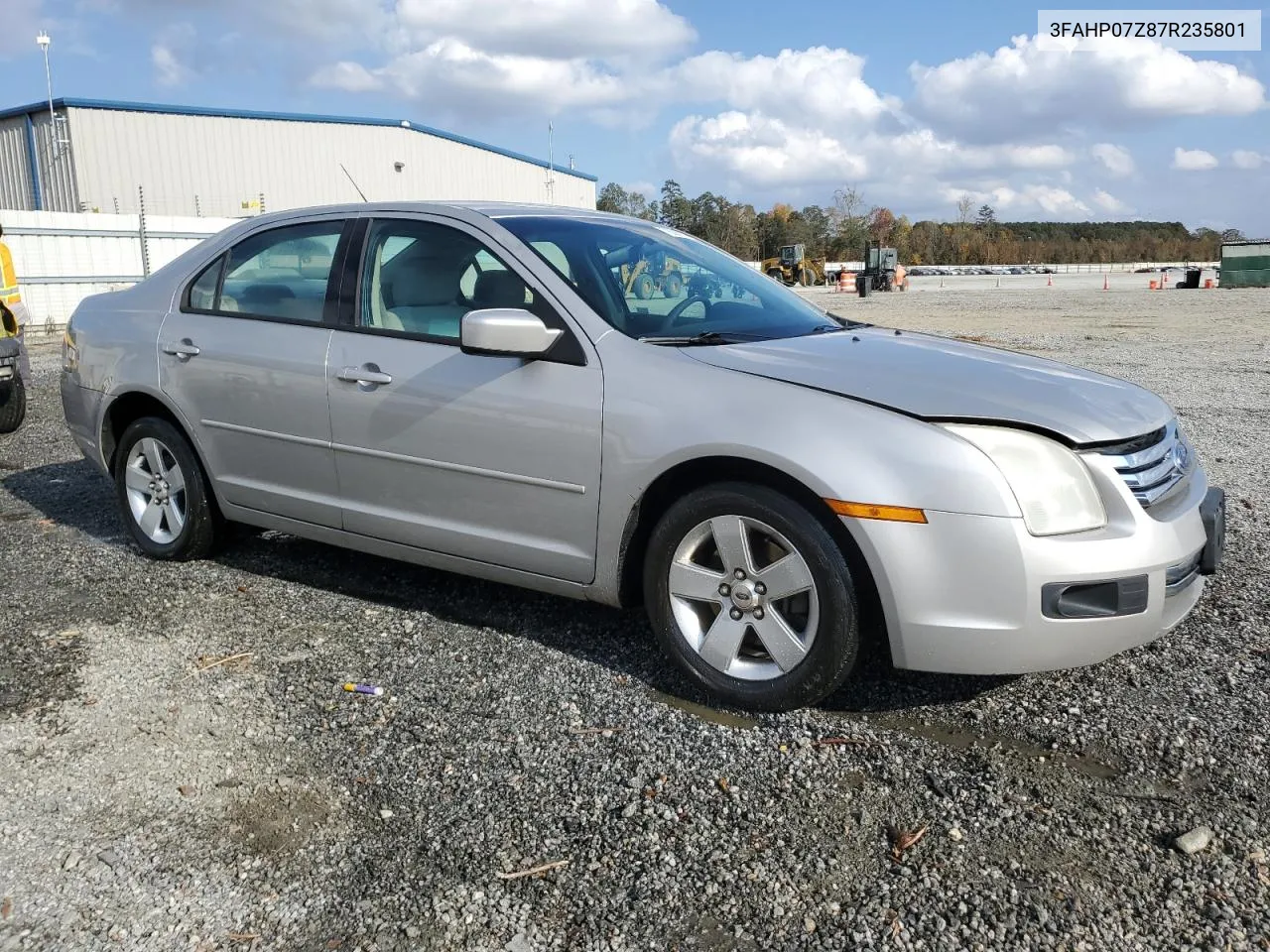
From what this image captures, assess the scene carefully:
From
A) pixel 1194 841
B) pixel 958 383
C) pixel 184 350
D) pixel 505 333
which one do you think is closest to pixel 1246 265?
pixel 958 383

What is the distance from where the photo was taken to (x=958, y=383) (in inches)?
131

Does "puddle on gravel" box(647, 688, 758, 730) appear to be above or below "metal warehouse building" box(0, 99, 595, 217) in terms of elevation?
below

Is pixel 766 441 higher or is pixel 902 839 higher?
pixel 766 441

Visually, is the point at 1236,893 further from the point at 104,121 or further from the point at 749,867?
the point at 104,121

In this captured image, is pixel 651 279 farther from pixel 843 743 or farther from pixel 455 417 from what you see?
pixel 843 743

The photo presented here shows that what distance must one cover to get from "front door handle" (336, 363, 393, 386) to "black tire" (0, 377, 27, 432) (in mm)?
6179

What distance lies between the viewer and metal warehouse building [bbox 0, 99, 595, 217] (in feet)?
121

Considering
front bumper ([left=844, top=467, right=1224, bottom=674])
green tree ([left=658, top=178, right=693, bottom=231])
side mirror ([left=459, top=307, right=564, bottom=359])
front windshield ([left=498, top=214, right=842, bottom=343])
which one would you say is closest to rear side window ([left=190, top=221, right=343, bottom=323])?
front windshield ([left=498, top=214, right=842, bottom=343])

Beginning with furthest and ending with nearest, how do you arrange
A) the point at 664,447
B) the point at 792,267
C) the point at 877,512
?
the point at 792,267 → the point at 664,447 → the point at 877,512

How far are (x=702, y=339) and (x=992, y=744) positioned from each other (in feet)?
5.38

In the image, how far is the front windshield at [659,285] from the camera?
389cm

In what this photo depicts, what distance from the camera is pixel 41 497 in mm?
6676

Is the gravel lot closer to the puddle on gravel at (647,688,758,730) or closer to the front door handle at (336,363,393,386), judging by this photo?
the puddle on gravel at (647,688,758,730)

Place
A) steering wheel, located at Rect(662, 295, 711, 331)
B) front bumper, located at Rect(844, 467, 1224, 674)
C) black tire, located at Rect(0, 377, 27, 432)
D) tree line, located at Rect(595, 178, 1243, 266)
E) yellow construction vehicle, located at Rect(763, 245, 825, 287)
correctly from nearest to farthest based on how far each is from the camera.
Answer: front bumper, located at Rect(844, 467, 1224, 674) → steering wheel, located at Rect(662, 295, 711, 331) → black tire, located at Rect(0, 377, 27, 432) → yellow construction vehicle, located at Rect(763, 245, 825, 287) → tree line, located at Rect(595, 178, 1243, 266)
